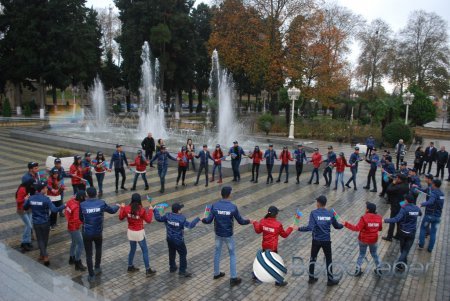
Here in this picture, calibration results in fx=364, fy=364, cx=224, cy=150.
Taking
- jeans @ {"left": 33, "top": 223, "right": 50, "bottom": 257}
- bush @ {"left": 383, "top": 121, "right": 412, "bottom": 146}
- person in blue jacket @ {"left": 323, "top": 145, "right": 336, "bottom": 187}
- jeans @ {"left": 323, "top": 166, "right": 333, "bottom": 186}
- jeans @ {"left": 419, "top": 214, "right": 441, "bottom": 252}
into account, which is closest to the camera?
jeans @ {"left": 33, "top": 223, "right": 50, "bottom": 257}

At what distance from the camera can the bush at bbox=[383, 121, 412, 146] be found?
2697 centimetres

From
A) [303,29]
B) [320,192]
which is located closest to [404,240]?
[320,192]

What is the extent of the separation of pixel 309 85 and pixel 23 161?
26946 millimetres

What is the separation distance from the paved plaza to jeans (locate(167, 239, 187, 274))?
0.64ft

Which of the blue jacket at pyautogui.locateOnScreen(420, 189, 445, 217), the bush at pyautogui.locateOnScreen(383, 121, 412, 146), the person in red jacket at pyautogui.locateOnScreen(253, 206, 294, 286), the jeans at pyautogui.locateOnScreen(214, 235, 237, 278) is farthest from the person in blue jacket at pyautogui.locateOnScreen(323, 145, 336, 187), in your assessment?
the bush at pyautogui.locateOnScreen(383, 121, 412, 146)

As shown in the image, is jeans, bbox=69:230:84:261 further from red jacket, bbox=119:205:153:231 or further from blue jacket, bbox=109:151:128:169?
blue jacket, bbox=109:151:128:169

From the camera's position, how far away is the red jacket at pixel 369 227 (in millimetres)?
6758

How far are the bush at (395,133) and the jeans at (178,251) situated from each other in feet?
79.5

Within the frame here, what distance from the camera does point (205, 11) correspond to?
5722 cm

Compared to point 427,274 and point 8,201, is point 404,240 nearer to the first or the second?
point 427,274

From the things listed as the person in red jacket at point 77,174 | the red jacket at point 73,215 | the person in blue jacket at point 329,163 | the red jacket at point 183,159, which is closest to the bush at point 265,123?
the person in blue jacket at point 329,163

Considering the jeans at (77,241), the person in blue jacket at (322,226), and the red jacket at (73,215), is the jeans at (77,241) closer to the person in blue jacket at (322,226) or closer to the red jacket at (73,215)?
the red jacket at (73,215)

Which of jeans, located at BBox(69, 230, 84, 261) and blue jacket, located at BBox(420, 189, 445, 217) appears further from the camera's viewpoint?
blue jacket, located at BBox(420, 189, 445, 217)

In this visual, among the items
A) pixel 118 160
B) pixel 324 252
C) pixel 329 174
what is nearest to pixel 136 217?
pixel 324 252
